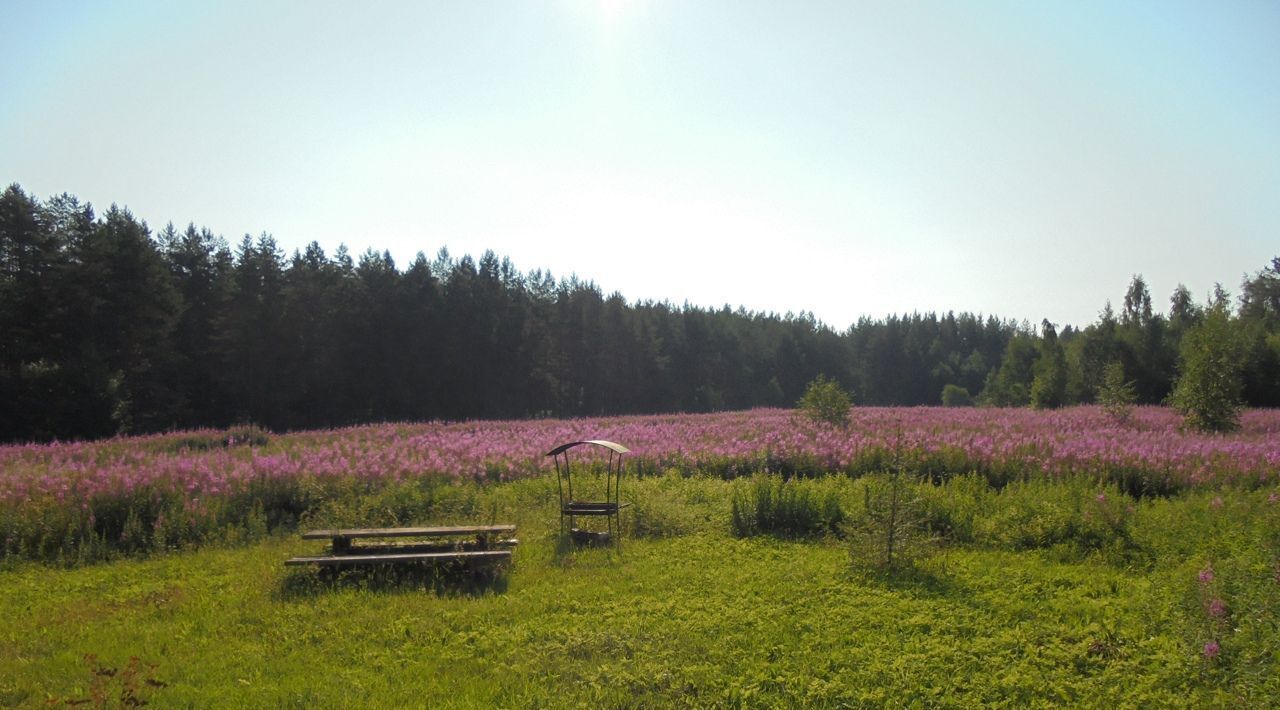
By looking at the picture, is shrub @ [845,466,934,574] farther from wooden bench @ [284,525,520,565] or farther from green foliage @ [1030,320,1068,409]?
green foliage @ [1030,320,1068,409]

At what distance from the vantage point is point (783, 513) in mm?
11852

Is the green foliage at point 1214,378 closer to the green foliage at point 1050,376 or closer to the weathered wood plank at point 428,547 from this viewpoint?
the green foliage at point 1050,376

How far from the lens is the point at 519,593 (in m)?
8.30

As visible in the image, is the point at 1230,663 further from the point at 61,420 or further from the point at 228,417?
the point at 228,417

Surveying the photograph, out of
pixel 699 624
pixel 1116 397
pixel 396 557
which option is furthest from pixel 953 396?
pixel 396 557

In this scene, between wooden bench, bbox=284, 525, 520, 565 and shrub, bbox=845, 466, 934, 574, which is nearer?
shrub, bbox=845, 466, 934, 574

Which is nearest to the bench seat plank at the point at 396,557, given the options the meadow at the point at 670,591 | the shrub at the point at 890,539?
the meadow at the point at 670,591

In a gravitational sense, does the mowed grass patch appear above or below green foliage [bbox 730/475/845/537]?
below

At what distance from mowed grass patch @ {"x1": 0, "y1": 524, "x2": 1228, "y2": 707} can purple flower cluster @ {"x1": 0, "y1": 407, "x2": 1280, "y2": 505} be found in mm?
2831

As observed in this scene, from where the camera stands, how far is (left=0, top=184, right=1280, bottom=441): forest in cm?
3083

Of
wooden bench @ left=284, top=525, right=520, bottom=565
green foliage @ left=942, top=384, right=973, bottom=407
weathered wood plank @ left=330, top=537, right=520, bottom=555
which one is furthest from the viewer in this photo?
green foliage @ left=942, top=384, right=973, bottom=407

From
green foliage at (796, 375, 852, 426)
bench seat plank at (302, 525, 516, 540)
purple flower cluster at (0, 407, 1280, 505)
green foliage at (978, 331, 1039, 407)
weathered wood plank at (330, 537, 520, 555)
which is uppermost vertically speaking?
green foliage at (978, 331, 1039, 407)

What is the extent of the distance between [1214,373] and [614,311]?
167 feet

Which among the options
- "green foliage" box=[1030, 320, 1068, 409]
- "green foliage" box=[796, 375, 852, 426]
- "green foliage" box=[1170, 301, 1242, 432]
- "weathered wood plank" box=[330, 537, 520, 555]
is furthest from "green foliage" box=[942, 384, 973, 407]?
"weathered wood plank" box=[330, 537, 520, 555]
